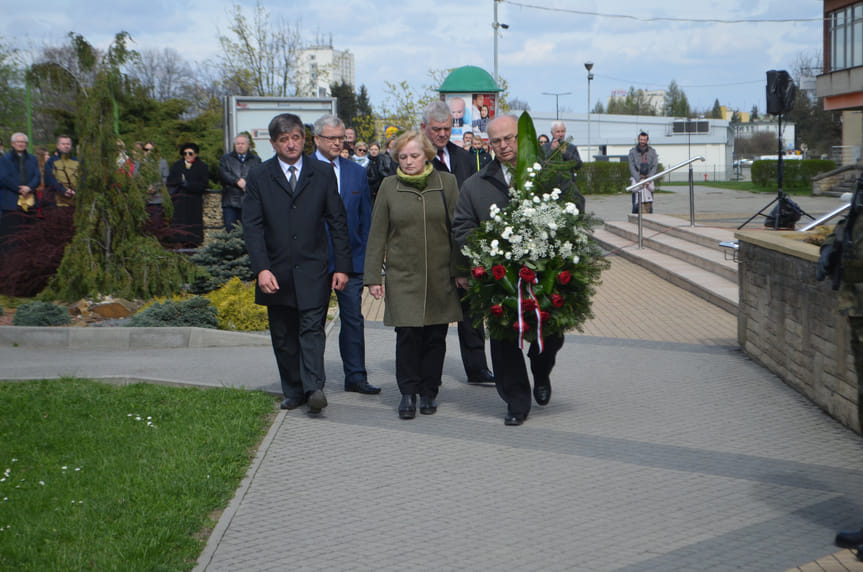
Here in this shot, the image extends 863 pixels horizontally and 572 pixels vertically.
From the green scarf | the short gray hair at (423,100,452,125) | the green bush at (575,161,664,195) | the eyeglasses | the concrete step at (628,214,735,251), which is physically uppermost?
the green bush at (575,161,664,195)

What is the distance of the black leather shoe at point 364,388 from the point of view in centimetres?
782

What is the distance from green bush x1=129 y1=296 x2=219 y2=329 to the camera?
10539 millimetres

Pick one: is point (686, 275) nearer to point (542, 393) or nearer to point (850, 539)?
point (542, 393)

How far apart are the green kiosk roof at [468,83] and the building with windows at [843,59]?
2564 centimetres

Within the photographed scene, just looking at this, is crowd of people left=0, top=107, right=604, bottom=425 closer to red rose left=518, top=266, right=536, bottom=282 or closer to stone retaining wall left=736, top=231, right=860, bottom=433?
red rose left=518, top=266, right=536, bottom=282

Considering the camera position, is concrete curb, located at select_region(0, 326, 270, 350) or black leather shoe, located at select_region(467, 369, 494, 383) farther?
concrete curb, located at select_region(0, 326, 270, 350)

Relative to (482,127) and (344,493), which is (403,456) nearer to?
(344,493)

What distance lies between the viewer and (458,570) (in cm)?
412

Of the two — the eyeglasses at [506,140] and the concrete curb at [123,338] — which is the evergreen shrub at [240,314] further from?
the eyeglasses at [506,140]

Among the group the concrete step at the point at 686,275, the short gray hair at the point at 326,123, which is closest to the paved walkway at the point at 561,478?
the short gray hair at the point at 326,123

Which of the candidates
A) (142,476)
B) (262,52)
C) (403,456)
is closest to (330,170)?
Result: (403,456)

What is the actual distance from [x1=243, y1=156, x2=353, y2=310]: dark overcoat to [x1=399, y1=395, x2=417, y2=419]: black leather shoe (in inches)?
36.0

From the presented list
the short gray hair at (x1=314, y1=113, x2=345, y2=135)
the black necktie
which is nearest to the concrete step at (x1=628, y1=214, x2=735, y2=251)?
the short gray hair at (x1=314, y1=113, x2=345, y2=135)

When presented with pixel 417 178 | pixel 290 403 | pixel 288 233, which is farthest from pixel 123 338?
pixel 417 178
